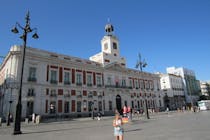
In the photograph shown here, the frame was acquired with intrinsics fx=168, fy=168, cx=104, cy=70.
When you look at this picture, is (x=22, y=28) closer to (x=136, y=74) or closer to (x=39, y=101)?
(x=39, y=101)

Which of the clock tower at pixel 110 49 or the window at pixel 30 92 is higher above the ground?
the clock tower at pixel 110 49

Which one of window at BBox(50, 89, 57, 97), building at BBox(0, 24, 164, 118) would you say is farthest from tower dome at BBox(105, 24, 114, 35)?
window at BBox(50, 89, 57, 97)

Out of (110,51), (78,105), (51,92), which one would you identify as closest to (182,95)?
(110,51)

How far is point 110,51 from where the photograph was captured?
156 ft

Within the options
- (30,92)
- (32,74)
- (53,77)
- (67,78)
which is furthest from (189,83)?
(30,92)

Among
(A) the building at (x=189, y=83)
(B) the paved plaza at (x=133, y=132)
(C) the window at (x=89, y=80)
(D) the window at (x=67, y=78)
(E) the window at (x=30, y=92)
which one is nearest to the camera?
(B) the paved plaza at (x=133, y=132)

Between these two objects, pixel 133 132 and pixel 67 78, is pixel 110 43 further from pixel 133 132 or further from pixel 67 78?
pixel 133 132

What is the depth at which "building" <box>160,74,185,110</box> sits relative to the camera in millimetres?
61953

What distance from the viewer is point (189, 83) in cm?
7600

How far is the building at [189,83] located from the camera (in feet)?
239

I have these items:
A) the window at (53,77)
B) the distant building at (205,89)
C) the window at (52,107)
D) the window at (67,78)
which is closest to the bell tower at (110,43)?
the window at (67,78)

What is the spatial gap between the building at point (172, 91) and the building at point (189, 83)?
9.80 ft

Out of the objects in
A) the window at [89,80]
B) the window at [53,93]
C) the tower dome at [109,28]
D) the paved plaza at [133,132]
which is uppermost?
the tower dome at [109,28]

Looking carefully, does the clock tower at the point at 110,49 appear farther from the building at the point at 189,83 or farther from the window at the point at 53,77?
the building at the point at 189,83
